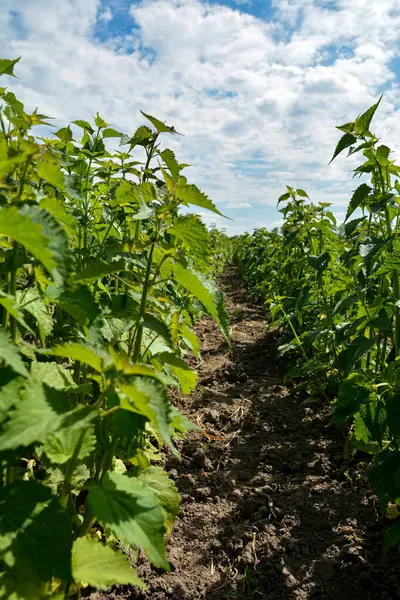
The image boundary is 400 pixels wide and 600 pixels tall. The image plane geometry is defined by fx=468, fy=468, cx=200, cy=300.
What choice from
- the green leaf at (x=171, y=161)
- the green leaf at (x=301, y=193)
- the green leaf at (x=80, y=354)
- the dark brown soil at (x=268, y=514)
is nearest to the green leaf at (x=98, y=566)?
the green leaf at (x=80, y=354)

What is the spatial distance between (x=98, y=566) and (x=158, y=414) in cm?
47

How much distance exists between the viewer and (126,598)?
1.96 m

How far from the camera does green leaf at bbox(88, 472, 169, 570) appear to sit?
109 cm

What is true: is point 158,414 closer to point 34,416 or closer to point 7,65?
point 34,416

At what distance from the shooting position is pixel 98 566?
48.0 inches

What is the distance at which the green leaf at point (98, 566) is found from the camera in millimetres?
1163

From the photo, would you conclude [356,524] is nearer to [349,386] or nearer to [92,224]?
[349,386]

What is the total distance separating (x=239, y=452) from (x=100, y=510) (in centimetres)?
233

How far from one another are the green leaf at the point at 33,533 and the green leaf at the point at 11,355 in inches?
12.6

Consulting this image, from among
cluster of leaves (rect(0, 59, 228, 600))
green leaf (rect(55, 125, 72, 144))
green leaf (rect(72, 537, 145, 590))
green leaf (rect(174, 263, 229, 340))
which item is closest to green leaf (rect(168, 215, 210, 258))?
cluster of leaves (rect(0, 59, 228, 600))

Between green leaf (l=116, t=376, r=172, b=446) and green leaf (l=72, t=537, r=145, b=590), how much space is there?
14.3 inches

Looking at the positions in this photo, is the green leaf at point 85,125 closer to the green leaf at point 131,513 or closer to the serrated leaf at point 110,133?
the serrated leaf at point 110,133

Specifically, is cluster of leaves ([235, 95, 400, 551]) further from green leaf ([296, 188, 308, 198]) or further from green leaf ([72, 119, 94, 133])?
green leaf ([72, 119, 94, 133])

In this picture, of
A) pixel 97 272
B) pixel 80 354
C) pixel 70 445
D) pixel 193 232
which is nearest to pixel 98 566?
pixel 70 445
